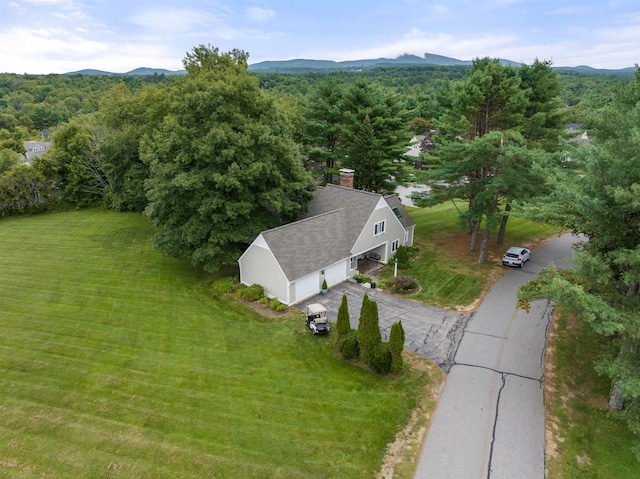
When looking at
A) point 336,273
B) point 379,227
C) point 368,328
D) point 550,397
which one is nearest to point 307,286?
point 336,273

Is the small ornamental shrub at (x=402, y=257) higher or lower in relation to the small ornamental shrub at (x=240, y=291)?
higher

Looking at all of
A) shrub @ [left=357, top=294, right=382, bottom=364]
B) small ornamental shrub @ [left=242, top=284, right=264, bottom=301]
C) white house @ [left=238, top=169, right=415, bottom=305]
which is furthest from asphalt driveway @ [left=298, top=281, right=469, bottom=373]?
small ornamental shrub @ [left=242, top=284, right=264, bottom=301]

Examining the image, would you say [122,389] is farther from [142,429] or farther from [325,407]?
[325,407]

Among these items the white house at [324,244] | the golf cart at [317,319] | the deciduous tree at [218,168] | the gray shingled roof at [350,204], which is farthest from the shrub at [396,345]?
the deciduous tree at [218,168]

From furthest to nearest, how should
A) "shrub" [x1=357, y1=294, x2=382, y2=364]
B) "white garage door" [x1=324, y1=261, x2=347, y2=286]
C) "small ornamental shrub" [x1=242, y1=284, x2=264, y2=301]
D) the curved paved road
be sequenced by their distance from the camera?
"white garage door" [x1=324, y1=261, x2=347, y2=286] < "small ornamental shrub" [x1=242, y1=284, x2=264, y2=301] < "shrub" [x1=357, y1=294, x2=382, y2=364] < the curved paved road

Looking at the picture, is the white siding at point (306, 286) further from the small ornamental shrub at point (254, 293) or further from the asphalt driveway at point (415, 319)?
the small ornamental shrub at point (254, 293)

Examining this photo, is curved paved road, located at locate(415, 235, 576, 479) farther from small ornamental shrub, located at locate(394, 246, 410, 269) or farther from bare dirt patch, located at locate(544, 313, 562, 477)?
small ornamental shrub, located at locate(394, 246, 410, 269)

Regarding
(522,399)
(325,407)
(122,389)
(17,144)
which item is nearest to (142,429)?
(122,389)
